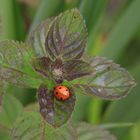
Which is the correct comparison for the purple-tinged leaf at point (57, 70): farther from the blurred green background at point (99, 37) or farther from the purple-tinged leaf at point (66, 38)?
the blurred green background at point (99, 37)

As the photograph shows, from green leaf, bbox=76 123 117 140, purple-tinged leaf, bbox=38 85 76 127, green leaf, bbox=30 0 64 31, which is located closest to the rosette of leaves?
purple-tinged leaf, bbox=38 85 76 127

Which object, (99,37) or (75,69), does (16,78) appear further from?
(99,37)

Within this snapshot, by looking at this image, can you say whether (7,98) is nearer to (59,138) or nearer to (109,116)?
(59,138)

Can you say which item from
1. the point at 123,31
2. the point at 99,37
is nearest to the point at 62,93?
the point at 123,31

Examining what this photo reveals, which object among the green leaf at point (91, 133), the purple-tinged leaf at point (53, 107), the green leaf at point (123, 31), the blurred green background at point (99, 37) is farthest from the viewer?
the green leaf at point (123, 31)

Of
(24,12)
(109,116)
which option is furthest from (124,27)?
(24,12)

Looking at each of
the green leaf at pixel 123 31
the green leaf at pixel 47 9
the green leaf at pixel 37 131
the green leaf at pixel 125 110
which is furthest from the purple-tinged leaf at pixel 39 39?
the green leaf at pixel 125 110

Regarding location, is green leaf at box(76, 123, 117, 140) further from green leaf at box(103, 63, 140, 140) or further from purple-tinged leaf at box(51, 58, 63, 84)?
green leaf at box(103, 63, 140, 140)
